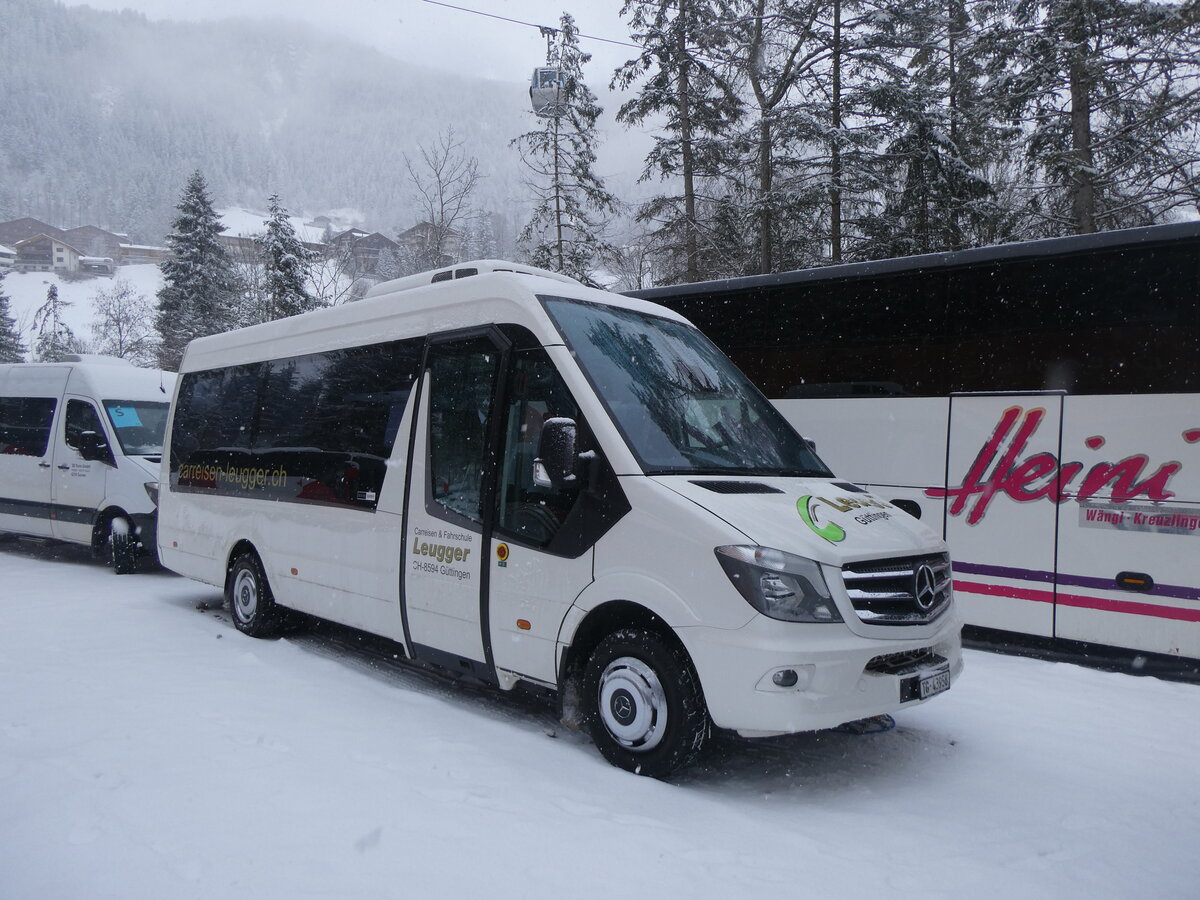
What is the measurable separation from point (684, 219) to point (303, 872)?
21.6 metres

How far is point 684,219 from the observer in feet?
77.0

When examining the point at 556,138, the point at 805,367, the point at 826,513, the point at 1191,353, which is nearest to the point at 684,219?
the point at 556,138

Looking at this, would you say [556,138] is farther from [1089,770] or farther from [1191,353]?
[1089,770]

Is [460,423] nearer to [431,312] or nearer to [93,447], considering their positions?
[431,312]

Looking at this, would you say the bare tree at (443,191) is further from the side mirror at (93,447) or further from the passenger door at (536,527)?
the passenger door at (536,527)

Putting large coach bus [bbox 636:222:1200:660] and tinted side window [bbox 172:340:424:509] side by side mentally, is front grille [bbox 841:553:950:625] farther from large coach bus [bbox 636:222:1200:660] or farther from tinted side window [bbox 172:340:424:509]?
tinted side window [bbox 172:340:424:509]

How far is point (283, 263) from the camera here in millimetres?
37688

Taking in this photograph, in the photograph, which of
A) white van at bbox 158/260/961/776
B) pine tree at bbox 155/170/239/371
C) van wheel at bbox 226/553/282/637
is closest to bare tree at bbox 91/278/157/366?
pine tree at bbox 155/170/239/371

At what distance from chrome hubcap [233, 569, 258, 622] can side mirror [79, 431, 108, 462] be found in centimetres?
486

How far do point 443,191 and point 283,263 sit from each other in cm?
1587

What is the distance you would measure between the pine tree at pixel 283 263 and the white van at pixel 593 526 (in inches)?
1224

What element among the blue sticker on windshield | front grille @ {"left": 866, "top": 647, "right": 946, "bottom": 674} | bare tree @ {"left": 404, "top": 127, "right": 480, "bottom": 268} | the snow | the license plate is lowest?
the license plate

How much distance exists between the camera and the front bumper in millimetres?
4250

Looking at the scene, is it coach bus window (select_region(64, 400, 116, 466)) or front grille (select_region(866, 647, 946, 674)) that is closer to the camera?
front grille (select_region(866, 647, 946, 674))
